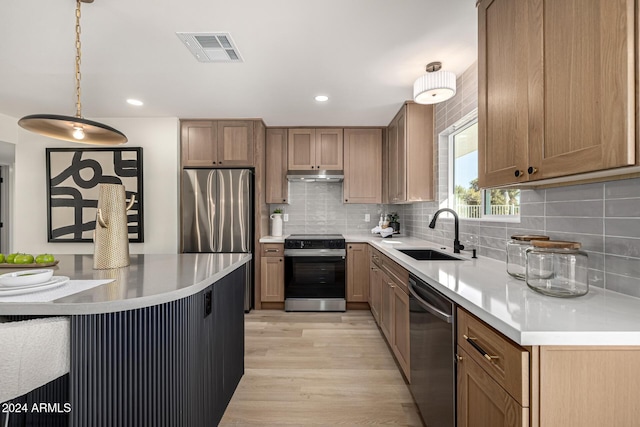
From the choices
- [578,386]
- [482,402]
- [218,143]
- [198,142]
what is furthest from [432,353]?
[198,142]

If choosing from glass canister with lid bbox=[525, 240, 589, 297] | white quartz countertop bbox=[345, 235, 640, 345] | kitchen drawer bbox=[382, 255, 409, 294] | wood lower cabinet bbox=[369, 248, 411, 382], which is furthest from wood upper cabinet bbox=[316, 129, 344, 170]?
glass canister with lid bbox=[525, 240, 589, 297]

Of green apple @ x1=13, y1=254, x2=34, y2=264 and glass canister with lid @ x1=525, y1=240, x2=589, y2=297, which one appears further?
green apple @ x1=13, y1=254, x2=34, y2=264

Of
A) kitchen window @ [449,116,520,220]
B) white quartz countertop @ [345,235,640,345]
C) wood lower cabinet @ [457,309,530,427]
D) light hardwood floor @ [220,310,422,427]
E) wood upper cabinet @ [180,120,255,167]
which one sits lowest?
light hardwood floor @ [220,310,422,427]

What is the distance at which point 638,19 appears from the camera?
793mm

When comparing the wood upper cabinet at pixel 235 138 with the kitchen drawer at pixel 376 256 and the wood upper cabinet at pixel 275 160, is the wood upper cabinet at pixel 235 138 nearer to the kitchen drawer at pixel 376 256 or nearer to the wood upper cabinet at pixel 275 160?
the wood upper cabinet at pixel 275 160

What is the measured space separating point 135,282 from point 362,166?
3164mm

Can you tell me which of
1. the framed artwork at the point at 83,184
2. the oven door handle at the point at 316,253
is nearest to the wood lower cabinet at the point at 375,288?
the oven door handle at the point at 316,253

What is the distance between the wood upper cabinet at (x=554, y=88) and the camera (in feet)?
2.74

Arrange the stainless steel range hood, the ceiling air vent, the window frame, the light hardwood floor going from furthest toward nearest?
1. the stainless steel range hood
2. the window frame
3. the ceiling air vent
4. the light hardwood floor

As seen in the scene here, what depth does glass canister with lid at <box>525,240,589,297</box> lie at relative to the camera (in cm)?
109

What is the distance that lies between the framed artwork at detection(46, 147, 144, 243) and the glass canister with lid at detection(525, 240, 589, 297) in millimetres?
3925

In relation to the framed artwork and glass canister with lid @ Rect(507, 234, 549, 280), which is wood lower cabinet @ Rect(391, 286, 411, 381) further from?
the framed artwork

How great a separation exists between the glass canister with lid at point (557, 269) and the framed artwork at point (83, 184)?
12.9 feet

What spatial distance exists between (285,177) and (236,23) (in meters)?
2.28
